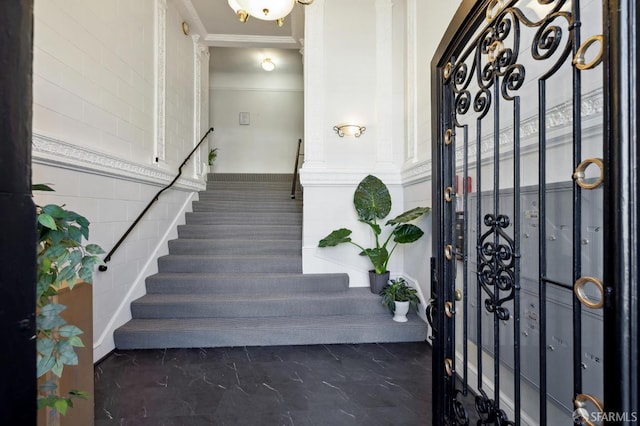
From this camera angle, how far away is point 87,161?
2225 millimetres

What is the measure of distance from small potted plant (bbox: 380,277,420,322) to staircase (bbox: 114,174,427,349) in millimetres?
94

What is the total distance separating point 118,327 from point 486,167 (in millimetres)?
3180

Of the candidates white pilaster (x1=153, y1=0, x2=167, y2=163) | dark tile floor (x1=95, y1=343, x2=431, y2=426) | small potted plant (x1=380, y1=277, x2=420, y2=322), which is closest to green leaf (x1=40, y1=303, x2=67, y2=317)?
dark tile floor (x1=95, y1=343, x2=431, y2=426)

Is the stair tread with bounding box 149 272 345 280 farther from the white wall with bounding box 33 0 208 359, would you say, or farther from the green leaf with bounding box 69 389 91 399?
the green leaf with bounding box 69 389 91 399

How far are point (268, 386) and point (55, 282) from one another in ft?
5.12

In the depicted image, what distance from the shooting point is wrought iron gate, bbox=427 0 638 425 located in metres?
0.77

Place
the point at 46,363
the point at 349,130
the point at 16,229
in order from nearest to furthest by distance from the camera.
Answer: the point at 16,229
the point at 46,363
the point at 349,130

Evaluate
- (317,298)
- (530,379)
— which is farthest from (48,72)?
(530,379)

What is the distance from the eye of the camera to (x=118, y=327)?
2.60 metres

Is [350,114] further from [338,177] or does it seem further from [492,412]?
[492,412]

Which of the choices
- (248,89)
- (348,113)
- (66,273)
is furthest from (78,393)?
(248,89)

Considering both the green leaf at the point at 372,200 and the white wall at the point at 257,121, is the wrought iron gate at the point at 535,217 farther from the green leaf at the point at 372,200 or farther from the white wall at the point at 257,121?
the white wall at the point at 257,121

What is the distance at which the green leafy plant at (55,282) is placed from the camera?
0.80 m

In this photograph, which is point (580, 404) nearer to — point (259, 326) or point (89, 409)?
point (89, 409)
